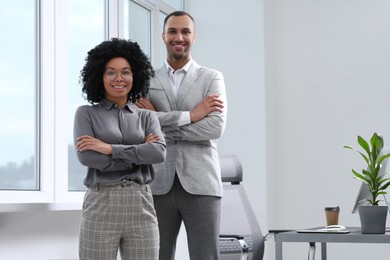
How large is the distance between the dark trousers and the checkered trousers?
385mm

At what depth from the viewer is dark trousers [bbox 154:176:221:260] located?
2885mm

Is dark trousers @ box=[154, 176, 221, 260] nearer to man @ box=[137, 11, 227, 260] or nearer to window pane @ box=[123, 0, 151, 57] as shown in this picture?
man @ box=[137, 11, 227, 260]

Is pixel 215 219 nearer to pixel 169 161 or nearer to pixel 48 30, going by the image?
pixel 169 161

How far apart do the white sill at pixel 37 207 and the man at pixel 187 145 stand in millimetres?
762

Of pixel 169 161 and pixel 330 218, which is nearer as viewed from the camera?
pixel 169 161

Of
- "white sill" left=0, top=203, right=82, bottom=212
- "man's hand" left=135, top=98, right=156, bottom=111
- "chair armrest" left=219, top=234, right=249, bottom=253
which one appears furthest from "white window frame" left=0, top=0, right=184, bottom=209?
"man's hand" left=135, top=98, right=156, bottom=111

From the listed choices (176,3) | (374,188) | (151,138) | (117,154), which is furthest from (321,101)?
(117,154)

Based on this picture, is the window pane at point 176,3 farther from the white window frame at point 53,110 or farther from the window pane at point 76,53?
the white window frame at point 53,110

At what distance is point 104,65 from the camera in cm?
270

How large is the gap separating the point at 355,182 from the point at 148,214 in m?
3.40

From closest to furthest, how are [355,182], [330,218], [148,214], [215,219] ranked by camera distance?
[148,214]
[215,219]
[330,218]
[355,182]

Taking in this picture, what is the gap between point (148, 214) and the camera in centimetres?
249

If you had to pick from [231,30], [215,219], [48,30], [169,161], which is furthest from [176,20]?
[231,30]

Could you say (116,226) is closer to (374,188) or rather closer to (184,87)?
Result: (184,87)
